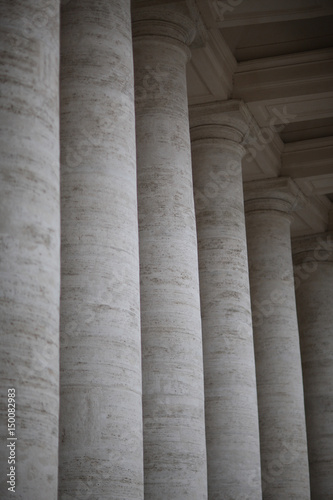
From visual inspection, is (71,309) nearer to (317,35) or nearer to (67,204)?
(67,204)

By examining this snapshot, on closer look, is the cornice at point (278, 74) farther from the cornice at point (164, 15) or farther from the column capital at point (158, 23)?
the column capital at point (158, 23)

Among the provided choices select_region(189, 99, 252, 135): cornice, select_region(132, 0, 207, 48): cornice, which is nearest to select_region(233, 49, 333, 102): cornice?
select_region(189, 99, 252, 135): cornice

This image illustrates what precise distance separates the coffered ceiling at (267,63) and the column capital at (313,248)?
922 centimetres

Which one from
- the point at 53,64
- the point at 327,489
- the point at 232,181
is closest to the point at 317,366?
the point at 327,489

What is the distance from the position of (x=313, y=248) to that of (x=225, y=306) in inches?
740

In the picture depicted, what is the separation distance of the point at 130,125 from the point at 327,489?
1063 inches

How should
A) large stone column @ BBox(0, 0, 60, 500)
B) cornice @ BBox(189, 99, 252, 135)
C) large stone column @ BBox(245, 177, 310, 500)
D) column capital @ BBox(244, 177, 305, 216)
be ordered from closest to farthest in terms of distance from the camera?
large stone column @ BBox(0, 0, 60, 500)
cornice @ BBox(189, 99, 252, 135)
large stone column @ BBox(245, 177, 310, 500)
column capital @ BBox(244, 177, 305, 216)

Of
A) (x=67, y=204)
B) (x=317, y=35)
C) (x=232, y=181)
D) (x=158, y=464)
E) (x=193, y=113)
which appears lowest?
(x=158, y=464)

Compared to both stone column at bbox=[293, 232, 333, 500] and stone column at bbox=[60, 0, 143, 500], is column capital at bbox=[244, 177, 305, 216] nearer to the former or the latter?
stone column at bbox=[293, 232, 333, 500]

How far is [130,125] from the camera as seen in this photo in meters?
20.2

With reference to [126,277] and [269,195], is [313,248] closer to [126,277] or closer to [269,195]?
[269,195]

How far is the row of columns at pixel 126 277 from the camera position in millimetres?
13516

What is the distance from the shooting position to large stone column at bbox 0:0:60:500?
41.1 feet

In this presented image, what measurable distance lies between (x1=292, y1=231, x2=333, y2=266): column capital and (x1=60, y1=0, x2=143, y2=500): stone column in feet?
91.7
